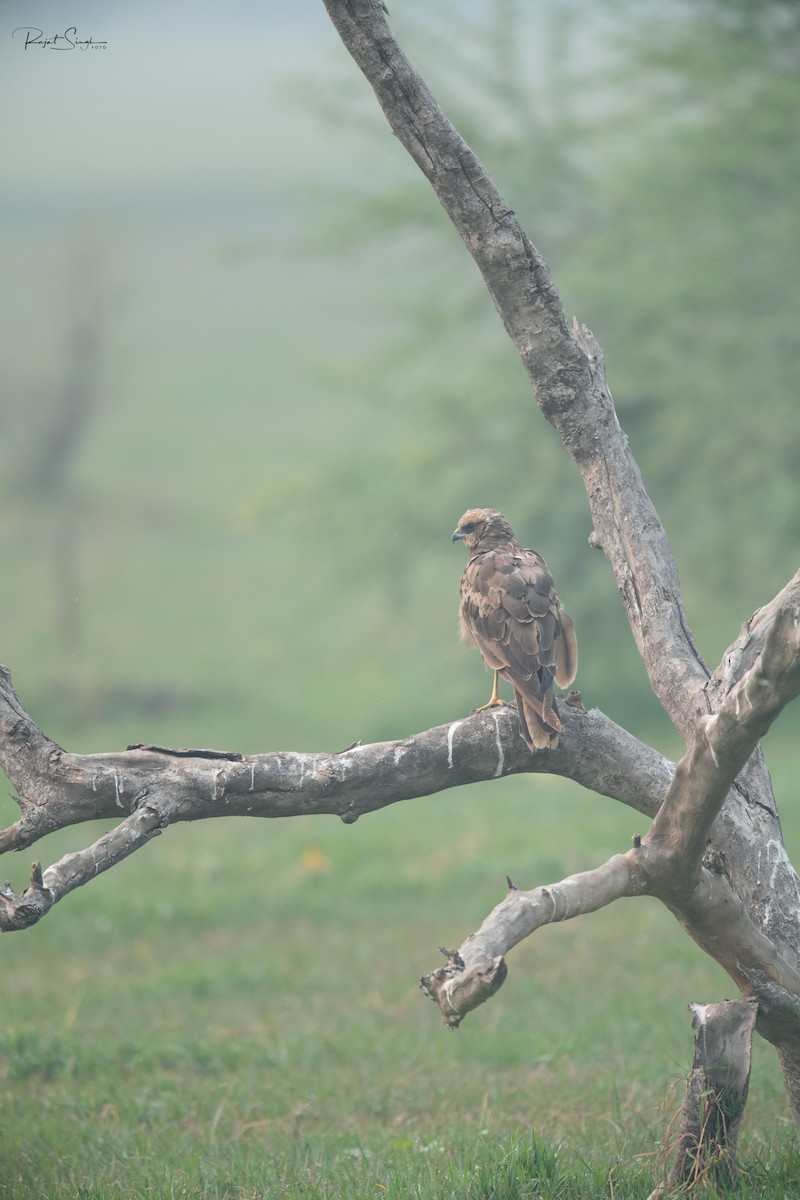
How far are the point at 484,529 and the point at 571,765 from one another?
5.02ft

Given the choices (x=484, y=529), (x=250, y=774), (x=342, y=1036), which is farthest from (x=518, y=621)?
(x=342, y=1036)

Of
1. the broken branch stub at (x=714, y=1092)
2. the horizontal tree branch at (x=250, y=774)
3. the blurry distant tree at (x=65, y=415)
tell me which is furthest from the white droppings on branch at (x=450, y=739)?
the blurry distant tree at (x=65, y=415)

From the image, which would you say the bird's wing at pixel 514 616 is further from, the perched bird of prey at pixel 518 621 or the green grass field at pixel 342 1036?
the green grass field at pixel 342 1036

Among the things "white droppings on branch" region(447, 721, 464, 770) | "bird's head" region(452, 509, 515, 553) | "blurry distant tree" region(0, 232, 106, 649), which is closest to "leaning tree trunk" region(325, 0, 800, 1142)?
"white droppings on branch" region(447, 721, 464, 770)

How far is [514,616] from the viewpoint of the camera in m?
4.01

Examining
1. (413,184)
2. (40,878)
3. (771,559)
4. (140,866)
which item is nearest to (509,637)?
(40,878)

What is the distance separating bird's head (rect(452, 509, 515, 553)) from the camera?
4.72m

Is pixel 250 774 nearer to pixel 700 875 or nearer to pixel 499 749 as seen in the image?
pixel 499 749

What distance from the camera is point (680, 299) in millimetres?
13266

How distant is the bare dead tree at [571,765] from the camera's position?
107 inches

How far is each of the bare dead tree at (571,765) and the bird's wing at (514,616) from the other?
0.33 metres

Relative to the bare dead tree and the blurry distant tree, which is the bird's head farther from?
the blurry distant tree

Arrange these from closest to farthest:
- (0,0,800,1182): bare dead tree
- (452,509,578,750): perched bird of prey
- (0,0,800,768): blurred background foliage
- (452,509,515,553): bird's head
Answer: (0,0,800,1182): bare dead tree
(452,509,578,750): perched bird of prey
(452,509,515,553): bird's head
(0,0,800,768): blurred background foliage

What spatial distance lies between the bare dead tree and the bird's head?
0.90m
